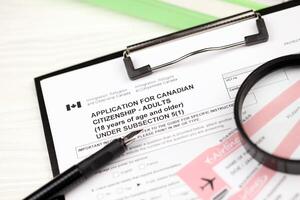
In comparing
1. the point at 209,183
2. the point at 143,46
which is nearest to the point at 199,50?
the point at 143,46

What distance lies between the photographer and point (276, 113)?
661mm

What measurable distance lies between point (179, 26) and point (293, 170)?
11.3 inches

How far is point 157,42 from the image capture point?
756 mm

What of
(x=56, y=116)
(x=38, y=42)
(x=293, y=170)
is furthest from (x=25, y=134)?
(x=293, y=170)

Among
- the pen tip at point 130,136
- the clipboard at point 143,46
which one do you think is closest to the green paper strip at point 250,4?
the clipboard at point 143,46

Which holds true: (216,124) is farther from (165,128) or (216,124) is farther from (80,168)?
(80,168)

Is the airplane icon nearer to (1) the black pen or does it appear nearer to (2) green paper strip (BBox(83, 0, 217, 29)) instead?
(1) the black pen

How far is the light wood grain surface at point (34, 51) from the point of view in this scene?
727 millimetres

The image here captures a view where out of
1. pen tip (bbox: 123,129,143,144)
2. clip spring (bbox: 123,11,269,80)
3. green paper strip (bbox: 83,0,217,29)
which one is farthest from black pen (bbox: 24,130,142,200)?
green paper strip (bbox: 83,0,217,29)

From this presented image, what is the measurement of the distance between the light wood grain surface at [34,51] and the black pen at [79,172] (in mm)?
38

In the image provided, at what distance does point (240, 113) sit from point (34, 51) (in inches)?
13.6

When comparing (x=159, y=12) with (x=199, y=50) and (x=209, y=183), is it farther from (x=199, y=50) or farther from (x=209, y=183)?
(x=209, y=183)

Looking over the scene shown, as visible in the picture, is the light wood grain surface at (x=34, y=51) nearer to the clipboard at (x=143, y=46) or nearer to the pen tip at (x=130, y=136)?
the clipboard at (x=143, y=46)

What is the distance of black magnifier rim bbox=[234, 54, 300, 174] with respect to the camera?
0.61 metres
